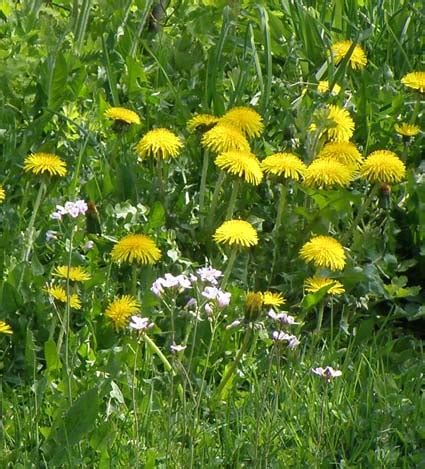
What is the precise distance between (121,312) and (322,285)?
20.6 inches

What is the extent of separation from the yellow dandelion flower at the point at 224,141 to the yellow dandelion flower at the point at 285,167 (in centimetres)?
9

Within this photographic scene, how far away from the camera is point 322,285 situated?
9.47ft

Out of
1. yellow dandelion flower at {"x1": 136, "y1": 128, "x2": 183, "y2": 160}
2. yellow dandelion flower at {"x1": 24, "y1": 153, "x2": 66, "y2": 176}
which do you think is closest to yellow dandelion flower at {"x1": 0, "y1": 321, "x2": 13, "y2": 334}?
yellow dandelion flower at {"x1": 24, "y1": 153, "x2": 66, "y2": 176}

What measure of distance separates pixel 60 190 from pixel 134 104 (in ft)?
1.70

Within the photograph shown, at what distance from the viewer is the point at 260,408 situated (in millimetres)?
2229

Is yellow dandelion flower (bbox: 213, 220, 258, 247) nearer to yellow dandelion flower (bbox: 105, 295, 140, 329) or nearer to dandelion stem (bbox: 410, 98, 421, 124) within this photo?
yellow dandelion flower (bbox: 105, 295, 140, 329)

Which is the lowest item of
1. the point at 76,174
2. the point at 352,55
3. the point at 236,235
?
the point at 76,174

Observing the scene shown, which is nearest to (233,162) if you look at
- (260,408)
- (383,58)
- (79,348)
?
(79,348)

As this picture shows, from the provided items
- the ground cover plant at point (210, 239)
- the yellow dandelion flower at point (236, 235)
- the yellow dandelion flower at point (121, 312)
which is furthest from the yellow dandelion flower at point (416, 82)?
the yellow dandelion flower at point (121, 312)

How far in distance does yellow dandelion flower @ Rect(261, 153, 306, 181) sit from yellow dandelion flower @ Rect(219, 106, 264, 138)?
0.19 m

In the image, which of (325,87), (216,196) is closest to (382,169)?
(216,196)

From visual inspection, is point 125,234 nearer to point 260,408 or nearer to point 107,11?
point 260,408

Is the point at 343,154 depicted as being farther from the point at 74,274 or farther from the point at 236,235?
the point at 74,274

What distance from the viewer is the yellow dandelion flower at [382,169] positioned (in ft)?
10.0
